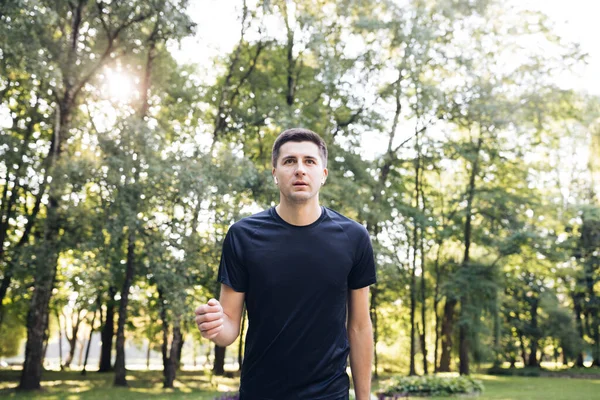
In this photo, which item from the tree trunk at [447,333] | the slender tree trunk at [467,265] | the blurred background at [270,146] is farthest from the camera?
the tree trunk at [447,333]

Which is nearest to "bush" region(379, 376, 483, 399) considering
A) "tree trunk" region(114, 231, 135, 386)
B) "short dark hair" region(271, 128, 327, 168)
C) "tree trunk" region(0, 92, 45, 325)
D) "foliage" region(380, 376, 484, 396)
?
"foliage" region(380, 376, 484, 396)

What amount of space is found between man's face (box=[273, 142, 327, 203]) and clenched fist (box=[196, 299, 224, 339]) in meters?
0.64

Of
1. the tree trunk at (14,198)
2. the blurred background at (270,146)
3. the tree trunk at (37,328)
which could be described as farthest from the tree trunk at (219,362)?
the tree trunk at (37,328)

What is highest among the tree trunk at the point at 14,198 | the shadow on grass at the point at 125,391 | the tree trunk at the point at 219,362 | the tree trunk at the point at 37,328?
the tree trunk at the point at 14,198

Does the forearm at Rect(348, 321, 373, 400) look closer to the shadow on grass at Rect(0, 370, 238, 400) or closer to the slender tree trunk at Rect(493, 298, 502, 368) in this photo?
the shadow on grass at Rect(0, 370, 238, 400)

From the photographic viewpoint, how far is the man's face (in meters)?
2.84

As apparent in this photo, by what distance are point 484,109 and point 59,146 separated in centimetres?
1759

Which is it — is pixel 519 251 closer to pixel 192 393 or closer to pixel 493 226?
pixel 493 226

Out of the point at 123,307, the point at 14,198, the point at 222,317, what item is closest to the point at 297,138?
the point at 222,317

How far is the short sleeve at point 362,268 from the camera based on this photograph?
9.50 ft

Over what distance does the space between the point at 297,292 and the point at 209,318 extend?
0.41 metres

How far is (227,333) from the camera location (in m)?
2.79

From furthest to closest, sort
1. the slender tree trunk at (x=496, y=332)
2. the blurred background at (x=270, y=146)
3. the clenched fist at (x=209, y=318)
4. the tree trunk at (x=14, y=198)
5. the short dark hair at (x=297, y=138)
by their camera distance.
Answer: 1. the slender tree trunk at (x=496, y=332)
2. the tree trunk at (x=14, y=198)
3. the blurred background at (x=270, y=146)
4. the short dark hair at (x=297, y=138)
5. the clenched fist at (x=209, y=318)

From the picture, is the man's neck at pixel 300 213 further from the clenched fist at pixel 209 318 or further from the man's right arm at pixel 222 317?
the clenched fist at pixel 209 318
